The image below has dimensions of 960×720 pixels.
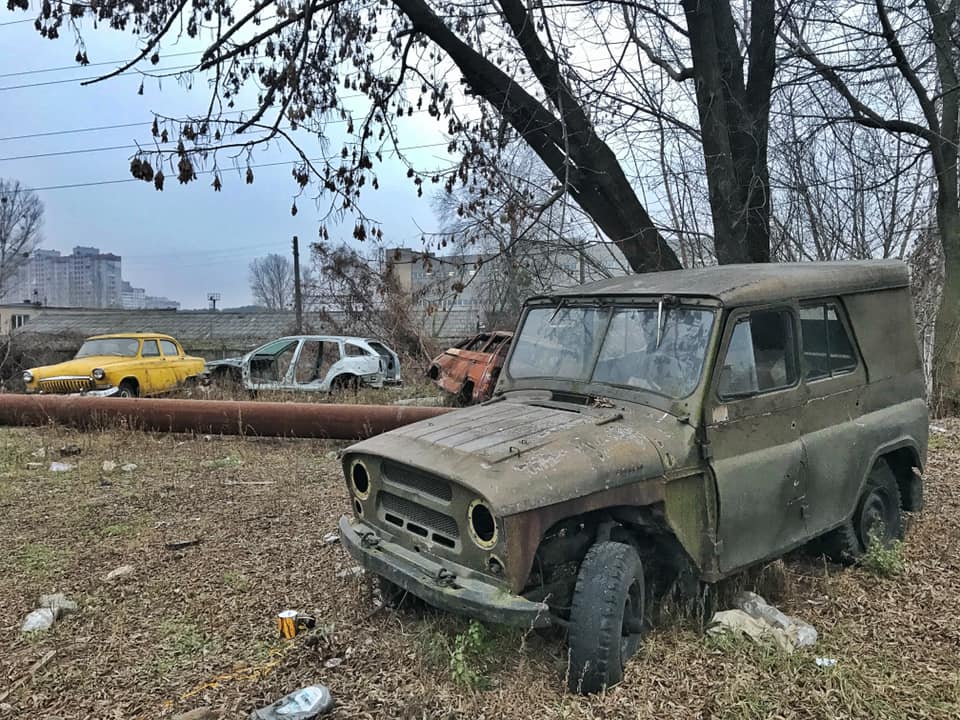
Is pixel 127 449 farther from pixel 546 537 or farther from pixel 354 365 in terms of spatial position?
pixel 546 537

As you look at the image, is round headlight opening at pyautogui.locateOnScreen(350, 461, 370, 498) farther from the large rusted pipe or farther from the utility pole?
the utility pole

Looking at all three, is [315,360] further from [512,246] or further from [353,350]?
[512,246]

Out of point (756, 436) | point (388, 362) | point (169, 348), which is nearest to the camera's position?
point (756, 436)

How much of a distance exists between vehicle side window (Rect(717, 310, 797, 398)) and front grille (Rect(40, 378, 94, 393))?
12375 mm

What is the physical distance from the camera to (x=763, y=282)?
4.12 meters

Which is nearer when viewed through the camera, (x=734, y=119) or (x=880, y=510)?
(x=880, y=510)

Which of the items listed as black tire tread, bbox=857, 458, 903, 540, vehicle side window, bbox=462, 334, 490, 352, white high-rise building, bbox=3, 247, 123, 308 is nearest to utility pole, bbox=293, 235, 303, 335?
vehicle side window, bbox=462, 334, 490, 352

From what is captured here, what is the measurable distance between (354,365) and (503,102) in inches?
275

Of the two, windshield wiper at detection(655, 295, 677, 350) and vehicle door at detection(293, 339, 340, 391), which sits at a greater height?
windshield wiper at detection(655, 295, 677, 350)

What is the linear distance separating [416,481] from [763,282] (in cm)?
218

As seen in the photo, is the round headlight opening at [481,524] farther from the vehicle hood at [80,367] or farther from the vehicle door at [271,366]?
the vehicle hood at [80,367]

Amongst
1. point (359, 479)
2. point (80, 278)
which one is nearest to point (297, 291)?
point (359, 479)

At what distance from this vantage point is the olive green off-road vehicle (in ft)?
10.7

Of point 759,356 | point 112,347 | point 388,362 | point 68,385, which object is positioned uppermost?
point 759,356
